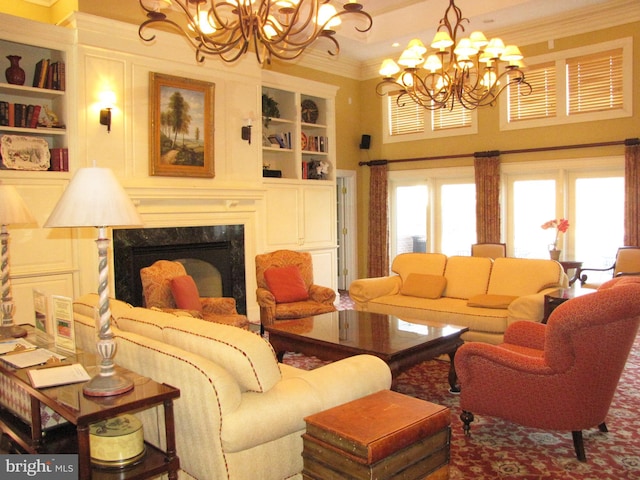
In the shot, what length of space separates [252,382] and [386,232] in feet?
23.6

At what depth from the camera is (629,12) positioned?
675 cm

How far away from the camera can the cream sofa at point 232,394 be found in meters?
2.19

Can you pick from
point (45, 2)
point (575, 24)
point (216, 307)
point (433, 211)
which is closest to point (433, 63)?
point (216, 307)

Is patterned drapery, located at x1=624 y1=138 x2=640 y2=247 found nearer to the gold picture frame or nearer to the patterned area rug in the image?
the patterned area rug

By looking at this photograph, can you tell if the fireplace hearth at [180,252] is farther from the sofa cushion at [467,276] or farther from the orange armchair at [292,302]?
the sofa cushion at [467,276]

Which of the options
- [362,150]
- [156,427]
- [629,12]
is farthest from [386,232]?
[156,427]

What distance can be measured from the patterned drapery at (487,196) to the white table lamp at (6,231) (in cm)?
619

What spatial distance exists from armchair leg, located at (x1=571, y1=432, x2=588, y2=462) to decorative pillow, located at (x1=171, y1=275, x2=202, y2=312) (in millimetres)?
3027

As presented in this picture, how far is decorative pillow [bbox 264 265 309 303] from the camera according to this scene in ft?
18.6

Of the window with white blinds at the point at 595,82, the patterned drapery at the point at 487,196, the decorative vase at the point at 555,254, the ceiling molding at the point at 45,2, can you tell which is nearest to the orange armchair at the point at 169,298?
the ceiling molding at the point at 45,2

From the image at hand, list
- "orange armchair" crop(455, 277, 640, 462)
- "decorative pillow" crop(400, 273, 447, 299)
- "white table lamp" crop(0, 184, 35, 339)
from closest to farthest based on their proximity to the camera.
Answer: "orange armchair" crop(455, 277, 640, 462), "white table lamp" crop(0, 184, 35, 339), "decorative pillow" crop(400, 273, 447, 299)

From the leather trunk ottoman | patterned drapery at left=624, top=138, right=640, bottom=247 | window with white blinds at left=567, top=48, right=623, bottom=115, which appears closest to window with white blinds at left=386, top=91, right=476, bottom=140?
window with white blinds at left=567, top=48, right=623, bottom=115

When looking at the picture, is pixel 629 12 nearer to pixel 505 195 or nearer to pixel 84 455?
pixel 505 195

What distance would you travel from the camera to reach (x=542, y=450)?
10.6 feet
